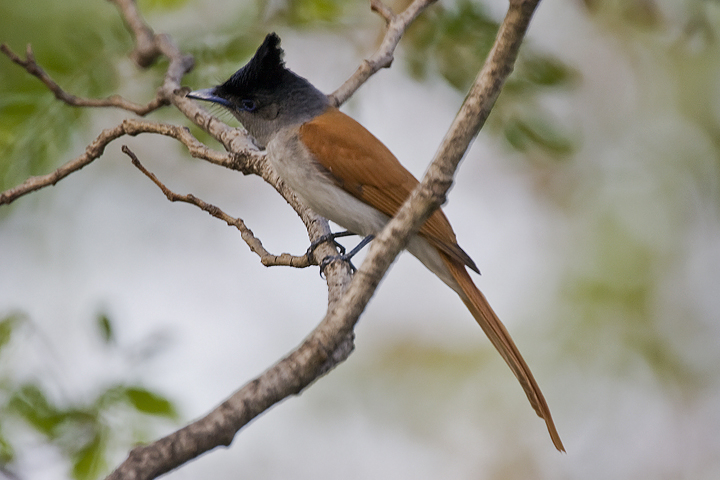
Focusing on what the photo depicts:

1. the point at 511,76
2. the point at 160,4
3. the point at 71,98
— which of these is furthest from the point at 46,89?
the point at 511,76

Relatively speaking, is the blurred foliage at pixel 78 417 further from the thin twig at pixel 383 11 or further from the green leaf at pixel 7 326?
the thin twig at pixel 383 11

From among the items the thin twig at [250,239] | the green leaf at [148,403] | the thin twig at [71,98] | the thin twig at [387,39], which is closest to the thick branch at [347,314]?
the thin twig at [250,239]

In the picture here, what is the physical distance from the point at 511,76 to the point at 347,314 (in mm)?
2363

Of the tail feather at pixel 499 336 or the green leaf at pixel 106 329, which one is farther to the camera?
the green leaf at pixel 106 329

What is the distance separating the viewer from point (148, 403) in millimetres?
2986

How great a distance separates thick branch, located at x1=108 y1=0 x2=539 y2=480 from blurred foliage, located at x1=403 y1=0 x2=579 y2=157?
2.01m

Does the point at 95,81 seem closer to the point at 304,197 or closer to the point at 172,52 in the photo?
the point at 172,52

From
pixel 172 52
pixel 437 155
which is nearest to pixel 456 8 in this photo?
pixel 172 52

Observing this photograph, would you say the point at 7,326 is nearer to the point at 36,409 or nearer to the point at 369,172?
the point at 36,409

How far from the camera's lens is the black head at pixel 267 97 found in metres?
3.56

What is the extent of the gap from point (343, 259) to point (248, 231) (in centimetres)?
39

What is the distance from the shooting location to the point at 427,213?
1606 millimetres

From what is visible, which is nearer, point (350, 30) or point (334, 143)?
point (334, 143)

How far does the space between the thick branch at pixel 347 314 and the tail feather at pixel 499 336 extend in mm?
1053
